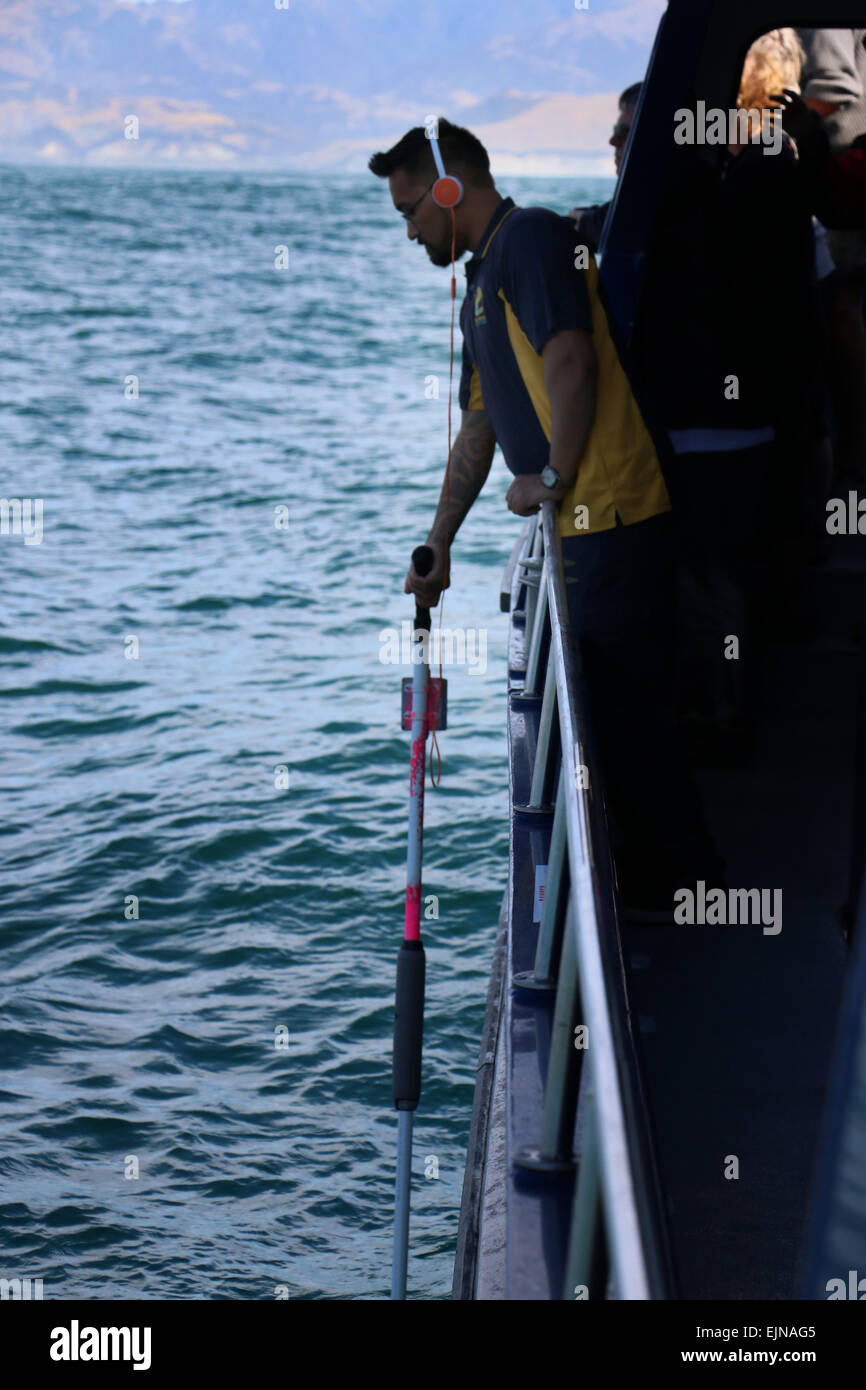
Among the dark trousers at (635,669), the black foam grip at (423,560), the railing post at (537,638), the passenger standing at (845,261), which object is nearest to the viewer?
the dark trousers at (635,669)

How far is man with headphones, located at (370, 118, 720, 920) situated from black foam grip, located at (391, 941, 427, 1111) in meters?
0.63

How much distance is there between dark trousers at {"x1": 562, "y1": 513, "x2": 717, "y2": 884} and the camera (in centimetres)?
375

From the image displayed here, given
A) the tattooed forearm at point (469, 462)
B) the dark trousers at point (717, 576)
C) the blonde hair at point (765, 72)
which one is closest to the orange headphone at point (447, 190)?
the tattooed forearm at point (469, 462)

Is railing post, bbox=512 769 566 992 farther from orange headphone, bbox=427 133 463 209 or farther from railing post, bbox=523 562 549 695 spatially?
orange headphone, bbox=427 133 463 209

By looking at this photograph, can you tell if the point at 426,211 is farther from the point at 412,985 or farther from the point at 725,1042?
the point at 725,1042

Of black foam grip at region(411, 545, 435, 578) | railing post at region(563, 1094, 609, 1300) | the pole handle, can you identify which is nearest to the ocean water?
the pole handle

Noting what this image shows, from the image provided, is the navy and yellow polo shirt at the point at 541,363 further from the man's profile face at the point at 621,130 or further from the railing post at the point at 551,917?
the man's profile face at the point at 621,130

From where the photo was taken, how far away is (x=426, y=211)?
375 centimetres

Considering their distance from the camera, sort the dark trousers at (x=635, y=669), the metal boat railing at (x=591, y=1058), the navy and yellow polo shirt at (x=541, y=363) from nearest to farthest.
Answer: the metal boat railing at (x=591, y=1058), the navy and yellow polo shirt at (x=541, y=363), the dark trousers at (x=635, y=669)

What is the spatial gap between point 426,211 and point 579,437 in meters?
0.68

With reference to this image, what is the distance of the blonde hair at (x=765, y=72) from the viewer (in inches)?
203

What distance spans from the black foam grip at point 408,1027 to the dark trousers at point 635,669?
0.63 metres

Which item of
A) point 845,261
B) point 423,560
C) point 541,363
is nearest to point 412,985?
point 423,560
